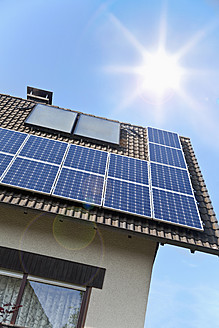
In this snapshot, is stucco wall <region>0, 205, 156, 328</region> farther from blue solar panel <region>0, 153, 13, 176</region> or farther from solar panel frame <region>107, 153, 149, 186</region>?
solar panel frame <region>107, 153, 149, 186</region>

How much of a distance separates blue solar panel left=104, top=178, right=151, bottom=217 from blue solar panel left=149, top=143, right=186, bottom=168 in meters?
2.22

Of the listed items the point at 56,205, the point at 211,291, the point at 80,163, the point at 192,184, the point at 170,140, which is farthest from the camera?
the point at 211,291

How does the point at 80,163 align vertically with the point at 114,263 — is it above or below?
above

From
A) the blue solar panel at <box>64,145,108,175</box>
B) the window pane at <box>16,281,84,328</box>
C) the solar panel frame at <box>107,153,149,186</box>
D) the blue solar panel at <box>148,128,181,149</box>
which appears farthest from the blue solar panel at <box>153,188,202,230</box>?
the blue solar panel at <box>148,128,181,149</box>

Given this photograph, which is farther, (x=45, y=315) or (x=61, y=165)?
(x=61, y=165)

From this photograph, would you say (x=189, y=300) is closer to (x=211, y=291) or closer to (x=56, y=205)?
(x=211, y=291)

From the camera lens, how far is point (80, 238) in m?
7.40

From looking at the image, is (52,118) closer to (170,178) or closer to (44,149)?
(44,149)

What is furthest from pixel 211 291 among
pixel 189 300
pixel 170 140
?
pixel 170 140

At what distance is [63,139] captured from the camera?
1038 centimetres

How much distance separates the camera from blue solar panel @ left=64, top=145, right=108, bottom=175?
8.50m

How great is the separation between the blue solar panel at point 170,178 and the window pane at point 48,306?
159 inches

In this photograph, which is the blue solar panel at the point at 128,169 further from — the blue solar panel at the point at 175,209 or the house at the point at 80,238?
the blue solar panel at the point at 175,209

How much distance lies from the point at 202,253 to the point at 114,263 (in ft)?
7.72
